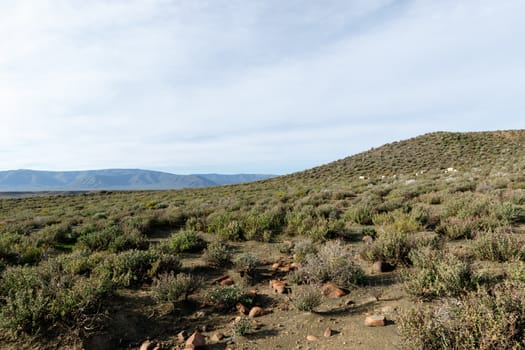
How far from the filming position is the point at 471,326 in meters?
2.45

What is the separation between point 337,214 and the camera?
9719 mm

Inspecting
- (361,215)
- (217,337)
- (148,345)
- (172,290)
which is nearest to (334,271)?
(217,337)

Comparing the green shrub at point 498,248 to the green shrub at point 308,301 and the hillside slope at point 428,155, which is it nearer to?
the green shrub at point 308,301

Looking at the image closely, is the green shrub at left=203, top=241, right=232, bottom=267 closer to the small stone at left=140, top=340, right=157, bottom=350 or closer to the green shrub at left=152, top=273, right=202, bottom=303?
the green shrub at left=152, top=273, right=202, bottom=303

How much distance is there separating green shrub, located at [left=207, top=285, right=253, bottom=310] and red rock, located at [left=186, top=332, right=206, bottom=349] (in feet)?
2.59

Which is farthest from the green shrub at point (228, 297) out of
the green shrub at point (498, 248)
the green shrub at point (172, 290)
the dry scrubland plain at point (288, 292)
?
the green shrub at point (498, 248)

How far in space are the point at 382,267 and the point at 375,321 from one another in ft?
5.62

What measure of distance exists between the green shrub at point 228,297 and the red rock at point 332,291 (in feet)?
3.94

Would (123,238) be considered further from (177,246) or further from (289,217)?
(289,217)

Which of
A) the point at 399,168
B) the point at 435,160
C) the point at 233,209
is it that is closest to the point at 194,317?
the point at 233,209

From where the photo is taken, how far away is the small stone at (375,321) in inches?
130

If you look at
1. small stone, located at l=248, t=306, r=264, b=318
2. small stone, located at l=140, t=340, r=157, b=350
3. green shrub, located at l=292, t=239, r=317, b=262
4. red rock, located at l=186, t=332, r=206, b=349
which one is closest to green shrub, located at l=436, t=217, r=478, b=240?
green shrub, located at l=292, t=239, r=317, b=262

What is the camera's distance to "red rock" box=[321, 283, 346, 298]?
4.17m

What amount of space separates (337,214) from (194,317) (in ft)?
22.7
